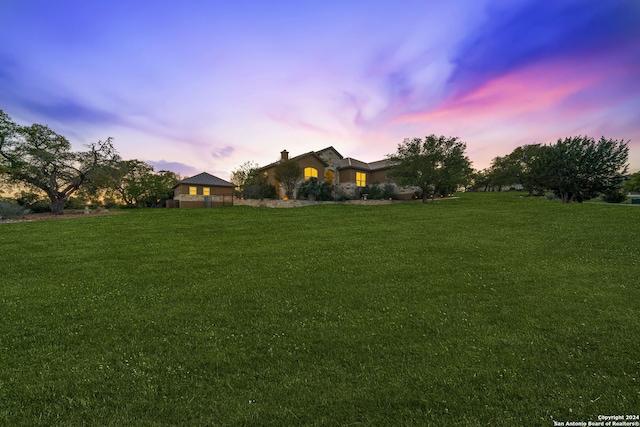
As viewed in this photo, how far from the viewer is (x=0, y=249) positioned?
11.0 m

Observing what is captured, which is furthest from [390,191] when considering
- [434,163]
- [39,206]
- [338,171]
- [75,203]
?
[39,206]

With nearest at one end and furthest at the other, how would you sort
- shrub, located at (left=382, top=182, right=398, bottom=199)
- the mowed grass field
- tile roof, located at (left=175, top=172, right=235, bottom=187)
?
1. the mowed grass field
2. shrub, located at (left=382, top=182, right=398, bottom=199)
3. tile roof, located at (left=175, top=172, right=235, bottom=187)

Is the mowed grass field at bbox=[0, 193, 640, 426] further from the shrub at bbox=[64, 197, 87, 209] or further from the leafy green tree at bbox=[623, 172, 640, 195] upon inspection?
the leafy green tree at bbox=[623, 172, 640, 195]

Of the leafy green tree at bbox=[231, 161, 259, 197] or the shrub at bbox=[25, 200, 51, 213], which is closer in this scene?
the shrub at bbox=[25, 200, 51, 213]

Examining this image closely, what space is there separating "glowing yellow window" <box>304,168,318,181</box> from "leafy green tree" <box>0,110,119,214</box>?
24.3 metres

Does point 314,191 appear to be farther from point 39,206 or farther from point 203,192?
point 39,206

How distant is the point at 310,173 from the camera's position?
3650cm

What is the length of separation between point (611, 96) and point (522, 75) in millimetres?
8000

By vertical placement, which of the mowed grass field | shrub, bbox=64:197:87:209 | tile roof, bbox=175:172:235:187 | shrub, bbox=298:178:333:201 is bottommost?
the mowed grass field

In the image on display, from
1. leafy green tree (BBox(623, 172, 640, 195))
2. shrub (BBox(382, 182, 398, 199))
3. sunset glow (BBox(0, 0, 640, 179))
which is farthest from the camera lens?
leafy green tree (BBox(623, 172, 640, 195))

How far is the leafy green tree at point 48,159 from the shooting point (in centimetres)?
2603

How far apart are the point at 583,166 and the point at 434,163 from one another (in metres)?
15.0

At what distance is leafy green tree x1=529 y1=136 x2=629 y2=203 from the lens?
2578 cm

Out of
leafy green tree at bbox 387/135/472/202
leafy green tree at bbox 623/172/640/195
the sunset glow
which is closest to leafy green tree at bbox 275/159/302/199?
the sunset glow
